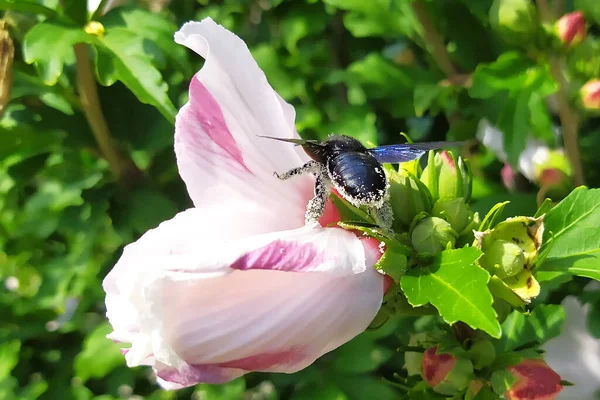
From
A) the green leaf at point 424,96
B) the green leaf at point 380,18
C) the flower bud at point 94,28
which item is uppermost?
the green leaf at point 380,18

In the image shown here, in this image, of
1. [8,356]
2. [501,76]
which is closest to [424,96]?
[501,76]

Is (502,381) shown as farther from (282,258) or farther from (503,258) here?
(282,258)

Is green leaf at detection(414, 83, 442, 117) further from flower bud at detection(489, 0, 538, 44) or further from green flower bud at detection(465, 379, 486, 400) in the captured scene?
green flower bud at detection(465, 379, 486, 400)

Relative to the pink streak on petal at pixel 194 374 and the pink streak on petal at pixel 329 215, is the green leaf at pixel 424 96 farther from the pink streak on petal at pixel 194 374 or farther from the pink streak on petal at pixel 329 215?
the pink streak on petal at pixel 194 374

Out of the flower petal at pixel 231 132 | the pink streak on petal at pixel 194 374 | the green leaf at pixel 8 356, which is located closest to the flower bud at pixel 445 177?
the flower petal at pixel 231 132

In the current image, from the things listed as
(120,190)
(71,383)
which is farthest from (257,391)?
(120,190)

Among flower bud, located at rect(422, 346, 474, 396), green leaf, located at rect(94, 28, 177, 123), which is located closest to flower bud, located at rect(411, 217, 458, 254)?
flower bud, located at rect(422, 346, 474, 396)

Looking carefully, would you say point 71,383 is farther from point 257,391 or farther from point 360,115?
point 360,115
